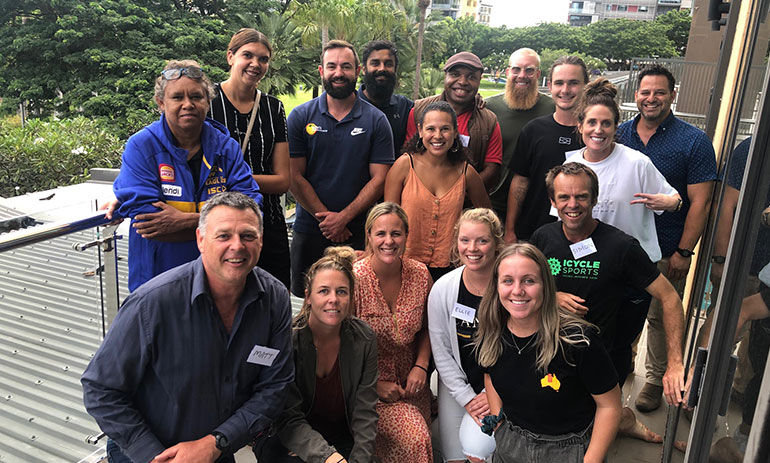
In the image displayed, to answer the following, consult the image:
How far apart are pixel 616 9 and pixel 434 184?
4960 inches

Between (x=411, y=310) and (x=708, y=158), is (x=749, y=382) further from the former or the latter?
(x=708, y=158)

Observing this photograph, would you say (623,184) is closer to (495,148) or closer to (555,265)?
(555,265)

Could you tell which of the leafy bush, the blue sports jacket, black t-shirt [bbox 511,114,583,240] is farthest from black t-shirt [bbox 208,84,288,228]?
the leafy bush

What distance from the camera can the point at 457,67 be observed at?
12.1ft

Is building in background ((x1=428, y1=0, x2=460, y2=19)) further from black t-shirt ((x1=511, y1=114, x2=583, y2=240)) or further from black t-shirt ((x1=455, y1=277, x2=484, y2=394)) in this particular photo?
black t-shirt ((x1=455, y1=277, x2=484, y2=394))

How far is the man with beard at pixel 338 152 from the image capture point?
349 cm

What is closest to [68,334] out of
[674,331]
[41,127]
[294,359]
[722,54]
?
[294,359]

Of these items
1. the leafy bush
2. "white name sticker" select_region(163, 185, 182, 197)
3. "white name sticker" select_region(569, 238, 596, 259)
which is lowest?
the leafy bush

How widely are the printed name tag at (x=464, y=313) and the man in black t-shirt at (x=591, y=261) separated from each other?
38 cm

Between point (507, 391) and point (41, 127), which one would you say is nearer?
point (507, 391)

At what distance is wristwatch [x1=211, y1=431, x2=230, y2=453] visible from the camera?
6.73 ft

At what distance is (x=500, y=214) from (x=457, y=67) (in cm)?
98

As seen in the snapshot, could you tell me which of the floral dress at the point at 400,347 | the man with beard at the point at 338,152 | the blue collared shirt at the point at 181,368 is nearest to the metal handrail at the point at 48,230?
the blue collared shirt at the point at 181,368

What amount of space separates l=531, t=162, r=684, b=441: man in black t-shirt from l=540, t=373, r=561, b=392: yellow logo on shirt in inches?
15.0
